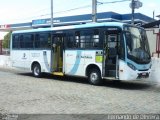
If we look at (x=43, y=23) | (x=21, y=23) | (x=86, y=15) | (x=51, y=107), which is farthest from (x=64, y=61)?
(x=21, y=23)

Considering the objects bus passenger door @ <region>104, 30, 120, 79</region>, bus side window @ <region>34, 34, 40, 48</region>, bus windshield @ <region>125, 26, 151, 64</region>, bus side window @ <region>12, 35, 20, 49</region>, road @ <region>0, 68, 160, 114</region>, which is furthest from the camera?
bus side window @ <region>12, 35, 20, 49</region>

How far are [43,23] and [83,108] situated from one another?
40.1m

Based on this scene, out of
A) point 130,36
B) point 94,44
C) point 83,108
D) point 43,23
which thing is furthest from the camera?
point 43,23

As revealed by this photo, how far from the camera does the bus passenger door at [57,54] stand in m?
19.9

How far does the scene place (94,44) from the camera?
57.3ft

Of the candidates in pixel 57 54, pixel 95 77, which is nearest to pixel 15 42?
pixel 57 54

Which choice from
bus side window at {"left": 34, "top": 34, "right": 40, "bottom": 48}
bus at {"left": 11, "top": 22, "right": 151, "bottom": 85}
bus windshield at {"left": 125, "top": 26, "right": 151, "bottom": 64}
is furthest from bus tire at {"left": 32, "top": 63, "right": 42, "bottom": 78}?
bus windshield at {"left": 125, "top": 26, "right": 151, "bottom": 64}

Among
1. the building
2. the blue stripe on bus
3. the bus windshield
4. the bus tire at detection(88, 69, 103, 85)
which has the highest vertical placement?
the building

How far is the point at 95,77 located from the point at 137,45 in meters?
2.54

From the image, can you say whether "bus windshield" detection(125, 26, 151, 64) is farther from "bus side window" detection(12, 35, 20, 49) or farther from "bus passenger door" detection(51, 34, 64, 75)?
"bus side window" detection(12, 35, 20, 49)

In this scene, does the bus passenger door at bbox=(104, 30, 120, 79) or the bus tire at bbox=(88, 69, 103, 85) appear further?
the bus tire at bbox=(88, 69, 103, 85)

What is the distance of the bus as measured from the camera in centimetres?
1620

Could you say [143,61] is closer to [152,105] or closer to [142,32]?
[142,32]

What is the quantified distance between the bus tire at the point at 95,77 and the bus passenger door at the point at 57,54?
260 cm
